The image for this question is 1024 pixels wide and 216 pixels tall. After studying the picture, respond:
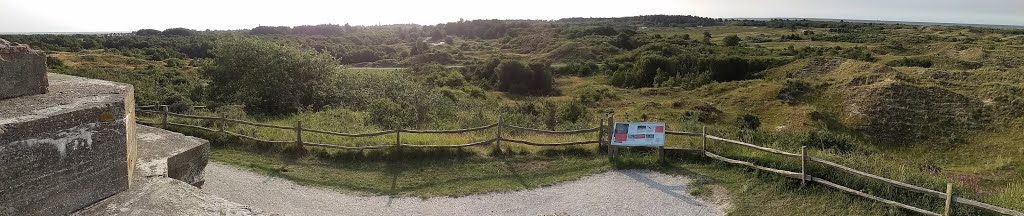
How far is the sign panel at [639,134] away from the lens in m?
11.4

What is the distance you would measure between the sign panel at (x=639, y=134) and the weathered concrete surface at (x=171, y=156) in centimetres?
726

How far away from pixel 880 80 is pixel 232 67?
2769 cm

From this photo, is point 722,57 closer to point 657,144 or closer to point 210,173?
point 657,144

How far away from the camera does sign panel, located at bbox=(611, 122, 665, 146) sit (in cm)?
1141

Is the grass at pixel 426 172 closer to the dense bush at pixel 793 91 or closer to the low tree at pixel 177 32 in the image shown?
the dense bush at pixel 793 91

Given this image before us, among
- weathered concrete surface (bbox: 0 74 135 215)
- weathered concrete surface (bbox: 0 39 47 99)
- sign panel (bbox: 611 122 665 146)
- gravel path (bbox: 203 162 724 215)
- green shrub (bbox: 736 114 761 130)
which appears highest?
weathered concrete surface (bbox: 0 39 47 99)

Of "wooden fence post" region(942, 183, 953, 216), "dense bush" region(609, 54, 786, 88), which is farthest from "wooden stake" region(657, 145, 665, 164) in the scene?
"dense bush" region(609, 54, 786, 88)

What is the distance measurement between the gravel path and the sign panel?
84 centimetres

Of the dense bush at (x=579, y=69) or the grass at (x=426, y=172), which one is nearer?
the grass at (x=426, y=172)

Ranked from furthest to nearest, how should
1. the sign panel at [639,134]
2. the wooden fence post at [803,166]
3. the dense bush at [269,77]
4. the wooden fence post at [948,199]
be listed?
1. the dense bush at [269,77]
2. the sign panel at [639,134]
3. the wooden fence post at [803,166]
4. the wooden fence post at [948,199]

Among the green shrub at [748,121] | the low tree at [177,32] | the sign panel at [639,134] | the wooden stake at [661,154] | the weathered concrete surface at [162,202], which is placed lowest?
the green shrub at [748,121]

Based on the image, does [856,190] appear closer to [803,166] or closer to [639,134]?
[803,166]

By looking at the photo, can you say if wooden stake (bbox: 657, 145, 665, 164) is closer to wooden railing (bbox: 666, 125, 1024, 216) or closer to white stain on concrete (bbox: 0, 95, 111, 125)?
wooden railing (bbox: 666, 125, 1024, 216)

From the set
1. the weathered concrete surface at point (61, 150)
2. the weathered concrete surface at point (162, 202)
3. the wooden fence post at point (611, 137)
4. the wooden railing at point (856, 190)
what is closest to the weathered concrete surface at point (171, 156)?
the weathered concrete surface at point (162, 202)
